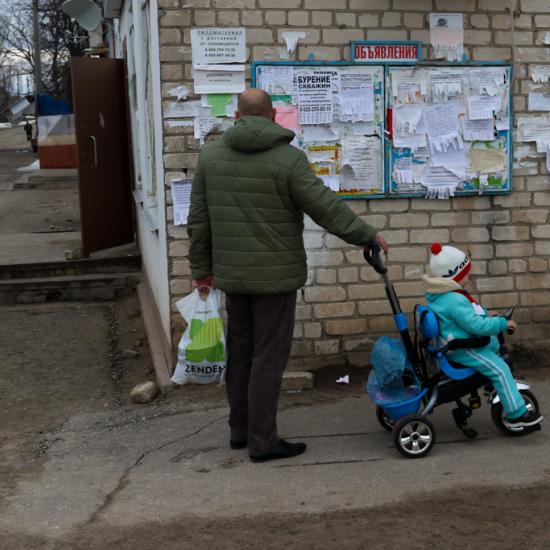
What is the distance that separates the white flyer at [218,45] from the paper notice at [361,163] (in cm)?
95

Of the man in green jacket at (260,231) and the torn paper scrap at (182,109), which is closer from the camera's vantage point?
the man in green jacket at (260,231)

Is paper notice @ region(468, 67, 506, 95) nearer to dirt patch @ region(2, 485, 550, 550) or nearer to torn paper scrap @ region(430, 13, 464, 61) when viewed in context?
Result: torn paper scrap @ region(430, 13, 464, 61)

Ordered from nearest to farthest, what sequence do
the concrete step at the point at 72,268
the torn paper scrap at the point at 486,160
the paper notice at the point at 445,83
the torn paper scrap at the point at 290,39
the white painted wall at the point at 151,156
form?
the torn paper scrap at the point at 290,39
the white painted wall at the point at 151,156
the paper notice at the point at 445,83
the torn paper scrap at the point at 486,160
the concrete step at the point at 72,268

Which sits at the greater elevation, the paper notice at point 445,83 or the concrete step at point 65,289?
the paper notice at point 445,83

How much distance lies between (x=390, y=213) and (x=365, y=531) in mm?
2928

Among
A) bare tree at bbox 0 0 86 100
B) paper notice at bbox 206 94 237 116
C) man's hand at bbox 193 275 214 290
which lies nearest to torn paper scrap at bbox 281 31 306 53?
paper notice at bbox 206 94 237 116

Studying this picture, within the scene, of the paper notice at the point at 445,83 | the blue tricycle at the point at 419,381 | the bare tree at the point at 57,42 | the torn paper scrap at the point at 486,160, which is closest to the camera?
the blue tricycle at the point at 419,381

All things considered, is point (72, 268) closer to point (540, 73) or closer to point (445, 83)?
point (445, 83)

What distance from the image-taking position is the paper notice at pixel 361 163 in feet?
21.7

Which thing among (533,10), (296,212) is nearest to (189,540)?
(296,212)

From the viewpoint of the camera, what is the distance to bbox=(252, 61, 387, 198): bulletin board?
21.2 ft

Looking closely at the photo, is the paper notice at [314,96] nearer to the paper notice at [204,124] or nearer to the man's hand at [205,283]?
the paper notice at [204,124]

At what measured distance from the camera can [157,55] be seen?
21.0 feet

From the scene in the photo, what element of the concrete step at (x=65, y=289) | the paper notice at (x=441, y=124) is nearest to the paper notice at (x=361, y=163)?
the paper notice at (x=441, y=124)
